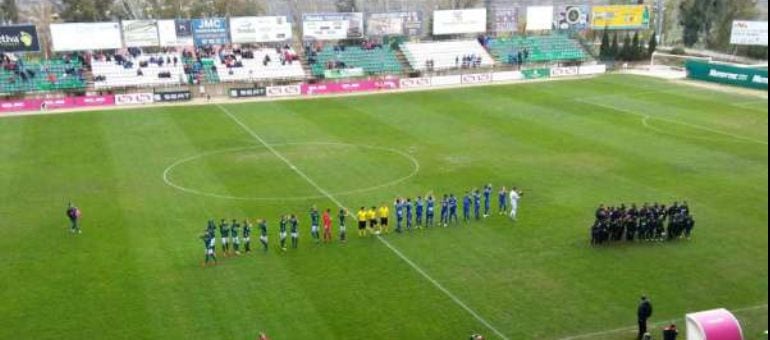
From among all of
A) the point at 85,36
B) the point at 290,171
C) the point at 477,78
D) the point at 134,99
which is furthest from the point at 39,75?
the point at 477,78

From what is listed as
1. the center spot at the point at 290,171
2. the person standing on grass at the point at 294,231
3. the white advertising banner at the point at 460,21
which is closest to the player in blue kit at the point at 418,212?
the person standing on grass at the point at 294,231

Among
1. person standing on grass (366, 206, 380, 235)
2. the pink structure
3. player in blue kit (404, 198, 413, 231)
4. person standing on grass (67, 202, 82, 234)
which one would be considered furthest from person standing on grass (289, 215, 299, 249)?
the pink structure

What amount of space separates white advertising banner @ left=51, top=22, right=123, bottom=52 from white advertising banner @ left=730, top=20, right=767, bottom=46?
162 ft

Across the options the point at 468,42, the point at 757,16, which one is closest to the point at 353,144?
the point at 468,42

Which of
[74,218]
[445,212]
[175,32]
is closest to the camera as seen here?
[74,218]

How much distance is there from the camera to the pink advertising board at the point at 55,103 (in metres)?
50.5

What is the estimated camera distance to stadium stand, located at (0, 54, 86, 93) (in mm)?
54438

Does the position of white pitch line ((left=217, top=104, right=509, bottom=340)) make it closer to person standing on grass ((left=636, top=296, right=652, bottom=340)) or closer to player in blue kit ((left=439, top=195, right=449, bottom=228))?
player in blue kit ((left=439, top=195, right=449, bottom=228))

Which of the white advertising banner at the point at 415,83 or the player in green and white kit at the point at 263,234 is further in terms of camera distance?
the white advertising banner at the point at 415,83

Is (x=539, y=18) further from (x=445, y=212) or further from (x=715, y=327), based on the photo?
(x=715, y=327)

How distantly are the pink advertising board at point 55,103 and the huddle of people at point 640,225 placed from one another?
129 ft

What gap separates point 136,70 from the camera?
5878 cm

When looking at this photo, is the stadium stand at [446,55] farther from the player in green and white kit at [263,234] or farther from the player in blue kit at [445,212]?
the player in green and white kit at [263,234]

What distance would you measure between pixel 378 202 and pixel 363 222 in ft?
12.3
